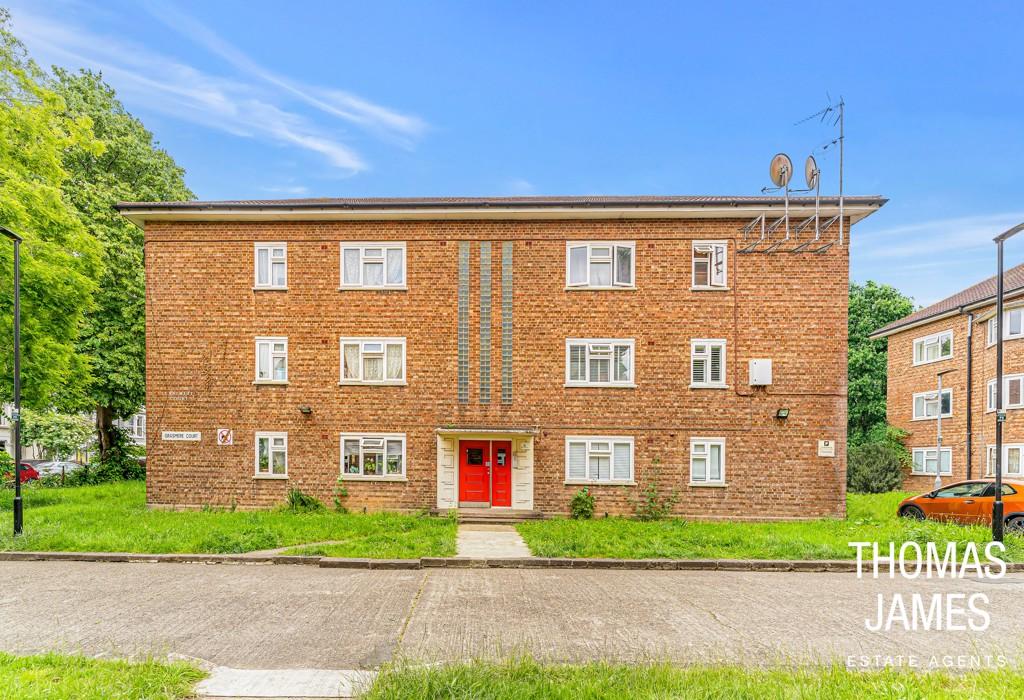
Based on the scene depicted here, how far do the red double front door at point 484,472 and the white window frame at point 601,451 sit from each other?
1.79 m

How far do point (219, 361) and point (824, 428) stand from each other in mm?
→ 17868

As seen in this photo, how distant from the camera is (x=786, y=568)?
38.0 feet

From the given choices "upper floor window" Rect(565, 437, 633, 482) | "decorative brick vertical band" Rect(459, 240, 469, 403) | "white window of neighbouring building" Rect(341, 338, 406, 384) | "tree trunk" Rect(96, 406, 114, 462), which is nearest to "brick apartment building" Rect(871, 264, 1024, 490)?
"upper floor window" Rect(565, 437, 633, 482)

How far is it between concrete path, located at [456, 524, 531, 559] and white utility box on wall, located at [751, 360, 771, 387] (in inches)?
317

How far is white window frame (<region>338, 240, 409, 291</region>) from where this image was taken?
17750mm

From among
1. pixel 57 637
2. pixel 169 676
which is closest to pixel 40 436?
pixel 57 637

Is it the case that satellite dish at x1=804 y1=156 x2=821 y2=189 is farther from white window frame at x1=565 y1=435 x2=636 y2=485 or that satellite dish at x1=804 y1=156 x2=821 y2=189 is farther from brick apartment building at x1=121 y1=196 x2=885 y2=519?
white window frame at x1=565 y1=435 x2=636 y2=485

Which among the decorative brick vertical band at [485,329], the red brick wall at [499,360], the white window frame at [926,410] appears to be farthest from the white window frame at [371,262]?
the white window frame at [926,410]

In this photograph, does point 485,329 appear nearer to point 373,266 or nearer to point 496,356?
point 496,356

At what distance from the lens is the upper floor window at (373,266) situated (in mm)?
17781

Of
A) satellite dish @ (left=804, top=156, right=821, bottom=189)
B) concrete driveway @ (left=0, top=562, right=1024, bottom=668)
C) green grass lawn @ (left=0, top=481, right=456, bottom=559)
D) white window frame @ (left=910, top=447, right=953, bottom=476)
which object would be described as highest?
satellite dish @ (left=804, top=156, right=821, bottom=189)

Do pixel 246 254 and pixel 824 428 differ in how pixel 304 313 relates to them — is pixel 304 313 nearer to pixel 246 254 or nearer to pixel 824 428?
pixel 246 254

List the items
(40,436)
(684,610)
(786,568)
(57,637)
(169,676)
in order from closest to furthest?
(169,676) → (57,637) → (684,610) → (786,568) → (40,436)

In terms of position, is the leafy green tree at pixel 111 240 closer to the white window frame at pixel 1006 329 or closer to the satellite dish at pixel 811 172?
the satellite dish at pixel 811 172
